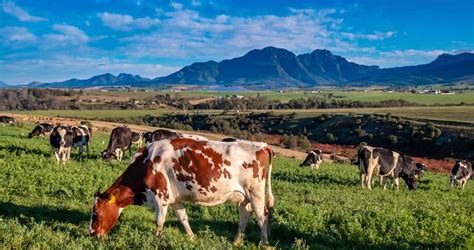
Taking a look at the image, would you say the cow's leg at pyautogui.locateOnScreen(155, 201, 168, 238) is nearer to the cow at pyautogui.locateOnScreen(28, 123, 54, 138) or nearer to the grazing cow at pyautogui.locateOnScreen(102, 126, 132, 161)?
the grazing cow at pyautogui.locateOnScreen(102, 126, 132, 161)

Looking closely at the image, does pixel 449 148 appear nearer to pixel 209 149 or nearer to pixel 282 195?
pixel 282 195

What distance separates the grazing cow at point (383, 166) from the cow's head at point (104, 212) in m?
17.1

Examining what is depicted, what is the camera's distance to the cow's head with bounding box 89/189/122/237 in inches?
407

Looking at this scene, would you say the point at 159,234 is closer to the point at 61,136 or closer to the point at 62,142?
the point at 62,142

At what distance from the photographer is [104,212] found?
10508 millimetres

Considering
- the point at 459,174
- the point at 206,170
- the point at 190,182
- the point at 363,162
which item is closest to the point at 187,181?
the point at 190,182

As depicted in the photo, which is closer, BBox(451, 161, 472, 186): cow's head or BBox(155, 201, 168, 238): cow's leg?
BBox(155, 201, 168, 238): cow's leg

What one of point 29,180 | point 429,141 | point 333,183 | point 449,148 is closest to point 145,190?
point 29,180

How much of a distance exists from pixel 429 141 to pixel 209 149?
7500 centimetres

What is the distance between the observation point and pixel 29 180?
55.5ft

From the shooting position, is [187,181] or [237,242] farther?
[187,181]

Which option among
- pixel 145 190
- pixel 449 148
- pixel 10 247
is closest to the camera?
pixel 10 247

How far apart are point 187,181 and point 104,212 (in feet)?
6.66

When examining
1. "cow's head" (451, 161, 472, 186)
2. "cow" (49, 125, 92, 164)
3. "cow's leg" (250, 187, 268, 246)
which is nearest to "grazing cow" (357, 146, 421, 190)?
"cow's head" (451, 161, 472, 186)
